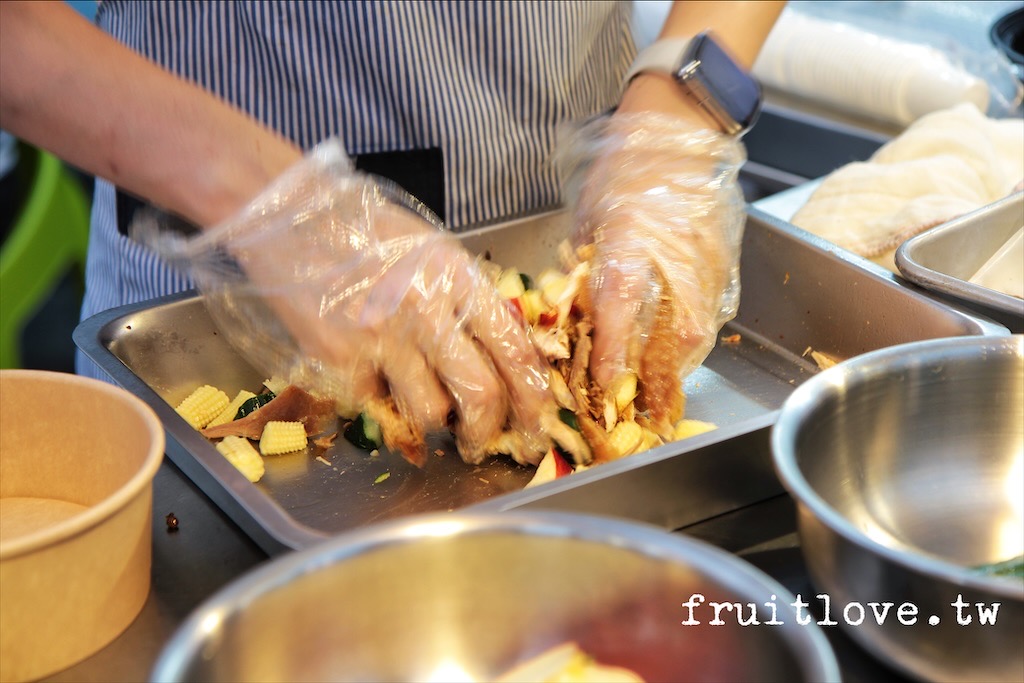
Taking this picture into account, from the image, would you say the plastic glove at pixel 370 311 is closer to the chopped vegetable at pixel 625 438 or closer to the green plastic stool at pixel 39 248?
the chopped vegetable at pixel 625 438

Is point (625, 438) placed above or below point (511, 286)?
below

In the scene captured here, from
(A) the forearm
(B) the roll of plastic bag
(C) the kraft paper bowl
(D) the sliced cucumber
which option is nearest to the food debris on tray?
(D) the sliced cucumber

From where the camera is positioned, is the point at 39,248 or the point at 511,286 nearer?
the point at 511,286

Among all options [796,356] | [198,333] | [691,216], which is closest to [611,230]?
[691,216]

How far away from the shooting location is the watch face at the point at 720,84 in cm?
159

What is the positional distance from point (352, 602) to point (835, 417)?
0.45 metres

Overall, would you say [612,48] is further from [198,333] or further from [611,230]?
[198,333]

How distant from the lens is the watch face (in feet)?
5.20

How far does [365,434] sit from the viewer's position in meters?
1.29

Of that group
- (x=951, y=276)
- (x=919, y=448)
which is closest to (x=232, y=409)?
(x=919, y=448)

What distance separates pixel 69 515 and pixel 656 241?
0.70m

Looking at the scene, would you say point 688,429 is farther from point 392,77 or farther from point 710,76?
point 392,77

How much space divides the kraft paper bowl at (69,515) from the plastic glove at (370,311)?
25cm

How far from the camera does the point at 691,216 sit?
136cm
